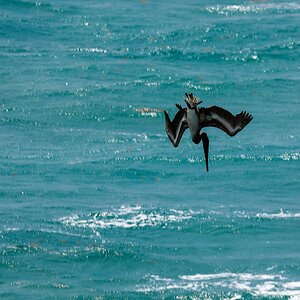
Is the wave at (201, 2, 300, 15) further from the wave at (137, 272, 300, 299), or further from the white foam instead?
the wave at (137, 272, 300, 299)

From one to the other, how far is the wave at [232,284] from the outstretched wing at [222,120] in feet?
55.6

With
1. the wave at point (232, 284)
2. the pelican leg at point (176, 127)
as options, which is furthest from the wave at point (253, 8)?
the pelican leg at point (176, 127)

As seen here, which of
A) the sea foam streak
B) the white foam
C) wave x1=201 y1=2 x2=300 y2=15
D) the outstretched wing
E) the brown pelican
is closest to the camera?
the brown pelican

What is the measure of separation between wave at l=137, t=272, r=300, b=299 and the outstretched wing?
17.0 metres

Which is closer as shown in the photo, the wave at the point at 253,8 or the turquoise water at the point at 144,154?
the turquoise water at the point at 144,154

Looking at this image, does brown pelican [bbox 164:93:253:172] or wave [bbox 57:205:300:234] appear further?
wave [bbox 57:205:300:234]

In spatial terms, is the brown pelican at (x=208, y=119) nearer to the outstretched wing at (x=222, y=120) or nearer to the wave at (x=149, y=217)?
the outstretched wing at (x=222, y=120)

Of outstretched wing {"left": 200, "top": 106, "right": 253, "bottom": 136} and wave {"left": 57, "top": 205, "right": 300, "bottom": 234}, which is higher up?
outstretched wing {"left": 200, "top": 106, "right": 253, "bottom": 136}

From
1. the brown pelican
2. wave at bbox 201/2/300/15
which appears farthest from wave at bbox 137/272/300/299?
wave at bbox 201/2/300/15

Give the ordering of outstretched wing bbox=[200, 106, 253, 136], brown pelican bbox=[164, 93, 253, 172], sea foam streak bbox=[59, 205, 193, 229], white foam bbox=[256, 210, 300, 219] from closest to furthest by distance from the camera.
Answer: brown pelican bbox=[164, 93, 253, 172], outstretched wing bbox=[200, 106, 253, 136], sea foam streak bbox=[59, 205, 193, 229], white foam bbox=[256, 210, 300, 219]

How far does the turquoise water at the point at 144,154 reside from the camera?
4053 centimetres

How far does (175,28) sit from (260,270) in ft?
88.8

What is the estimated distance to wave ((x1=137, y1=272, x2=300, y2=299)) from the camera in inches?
1519

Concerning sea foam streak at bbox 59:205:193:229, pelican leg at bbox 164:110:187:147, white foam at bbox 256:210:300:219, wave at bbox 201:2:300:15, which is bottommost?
white foam at bbox 256:210:300:219
